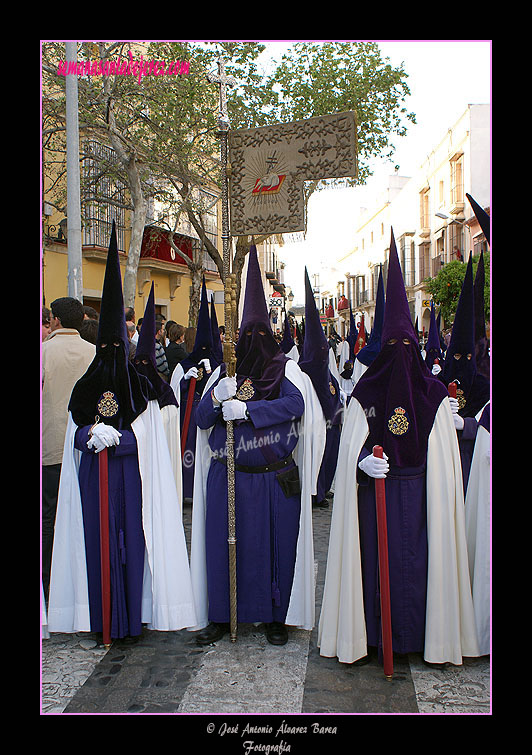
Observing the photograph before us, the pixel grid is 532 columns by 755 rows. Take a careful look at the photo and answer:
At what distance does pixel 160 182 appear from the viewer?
18562 mm

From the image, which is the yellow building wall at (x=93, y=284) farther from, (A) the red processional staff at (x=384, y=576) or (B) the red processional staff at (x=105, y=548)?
(A) the red processional staff at (x=384, y=576)

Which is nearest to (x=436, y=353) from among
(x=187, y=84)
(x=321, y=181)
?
(x=321, y=181)

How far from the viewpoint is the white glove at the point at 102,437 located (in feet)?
12.5

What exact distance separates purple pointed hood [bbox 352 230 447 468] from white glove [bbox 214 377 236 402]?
0.92m

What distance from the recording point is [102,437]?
149 inches

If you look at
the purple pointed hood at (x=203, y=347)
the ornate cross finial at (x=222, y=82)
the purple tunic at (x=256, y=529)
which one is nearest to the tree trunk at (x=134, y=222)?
the purple pointed hood at (x=203, y=347)

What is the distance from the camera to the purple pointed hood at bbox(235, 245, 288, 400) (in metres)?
4.21

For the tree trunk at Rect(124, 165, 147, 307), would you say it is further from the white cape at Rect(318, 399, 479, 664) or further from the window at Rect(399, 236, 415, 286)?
the window at Rect(399, 236, 415, 286)

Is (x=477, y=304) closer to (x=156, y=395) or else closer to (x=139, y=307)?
(x=156, y=395)

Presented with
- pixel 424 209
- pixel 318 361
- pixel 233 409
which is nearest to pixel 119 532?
pixel 233 409

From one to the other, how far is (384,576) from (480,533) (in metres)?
0.74

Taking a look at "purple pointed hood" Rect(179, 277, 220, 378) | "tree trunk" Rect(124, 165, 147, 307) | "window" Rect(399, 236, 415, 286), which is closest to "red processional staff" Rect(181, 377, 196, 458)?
"purple pointed hood" Rect(179, 277, 220, 378)

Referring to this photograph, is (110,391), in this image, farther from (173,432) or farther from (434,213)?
(434,213)

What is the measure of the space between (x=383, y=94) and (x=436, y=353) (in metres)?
9.67
